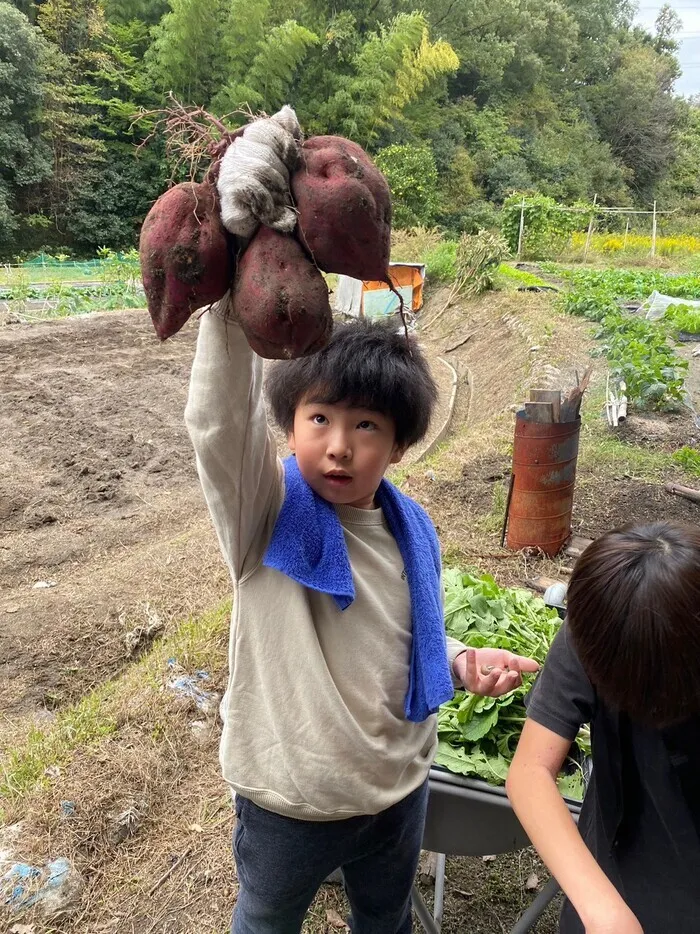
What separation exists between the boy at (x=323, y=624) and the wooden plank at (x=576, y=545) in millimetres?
2934

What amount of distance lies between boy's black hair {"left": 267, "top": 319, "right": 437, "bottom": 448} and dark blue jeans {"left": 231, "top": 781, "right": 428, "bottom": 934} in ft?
2.46

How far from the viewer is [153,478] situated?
7230 mm

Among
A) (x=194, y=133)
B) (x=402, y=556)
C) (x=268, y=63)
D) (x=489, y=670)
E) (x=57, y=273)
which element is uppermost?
(x=268, y=63)

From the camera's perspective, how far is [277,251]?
80cm

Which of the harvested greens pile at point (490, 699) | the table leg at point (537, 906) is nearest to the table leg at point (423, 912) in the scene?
the table leg at point (537, 906)

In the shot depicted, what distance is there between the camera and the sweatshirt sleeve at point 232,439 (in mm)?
960

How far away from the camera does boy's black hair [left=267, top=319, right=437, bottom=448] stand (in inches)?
47.3

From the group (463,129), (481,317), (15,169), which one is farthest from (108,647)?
(463,129)

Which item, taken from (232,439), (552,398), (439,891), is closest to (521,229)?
(552,398)

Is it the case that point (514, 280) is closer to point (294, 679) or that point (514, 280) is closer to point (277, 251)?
point (294, 679)

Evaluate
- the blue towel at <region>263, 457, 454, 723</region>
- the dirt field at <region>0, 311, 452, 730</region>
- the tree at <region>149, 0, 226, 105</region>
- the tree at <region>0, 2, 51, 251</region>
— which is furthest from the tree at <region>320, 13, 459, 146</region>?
the blue towel at <region>263, 457, 454, 723</region>

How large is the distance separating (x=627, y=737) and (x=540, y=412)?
275cm

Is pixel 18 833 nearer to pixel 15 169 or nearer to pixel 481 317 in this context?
pixel 481 317

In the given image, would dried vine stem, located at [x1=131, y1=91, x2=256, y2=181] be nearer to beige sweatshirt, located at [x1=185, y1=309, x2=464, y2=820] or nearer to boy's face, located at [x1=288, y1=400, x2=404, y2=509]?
beige sweatshirt, located at [x1=185, y1=309, x2=464, y2=820]
